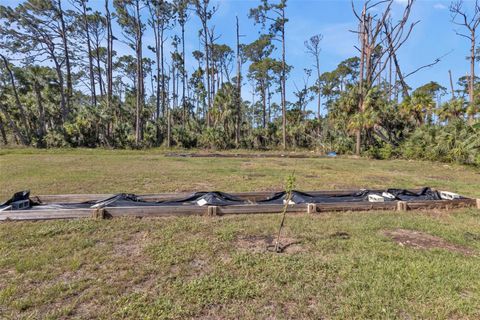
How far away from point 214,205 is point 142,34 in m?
26.1

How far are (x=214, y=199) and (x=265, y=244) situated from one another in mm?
1702

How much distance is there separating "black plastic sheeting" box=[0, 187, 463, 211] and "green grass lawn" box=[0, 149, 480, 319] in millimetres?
586

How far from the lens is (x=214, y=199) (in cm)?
484

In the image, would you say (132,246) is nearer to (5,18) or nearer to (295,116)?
(295,116)

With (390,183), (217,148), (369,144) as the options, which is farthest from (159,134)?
(390,183)

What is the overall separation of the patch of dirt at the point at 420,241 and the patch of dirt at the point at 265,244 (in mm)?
1344

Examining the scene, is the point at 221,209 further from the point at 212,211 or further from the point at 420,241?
the point at 420,241

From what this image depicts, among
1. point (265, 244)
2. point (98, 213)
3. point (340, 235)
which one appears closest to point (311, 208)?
point (340, 235)

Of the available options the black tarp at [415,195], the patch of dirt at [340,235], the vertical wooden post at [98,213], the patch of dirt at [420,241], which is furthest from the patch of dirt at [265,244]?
the black tarp at [415,195]

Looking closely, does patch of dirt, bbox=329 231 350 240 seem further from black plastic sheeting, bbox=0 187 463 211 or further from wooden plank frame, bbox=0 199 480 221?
black plastic sheeting, bbox=0 187 463 211

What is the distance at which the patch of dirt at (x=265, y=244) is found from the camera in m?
3.22

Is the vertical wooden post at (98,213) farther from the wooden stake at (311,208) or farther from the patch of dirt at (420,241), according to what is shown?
the patch of dirt at (420,241)

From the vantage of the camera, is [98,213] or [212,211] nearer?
[98,213]

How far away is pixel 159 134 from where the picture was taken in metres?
25.6
